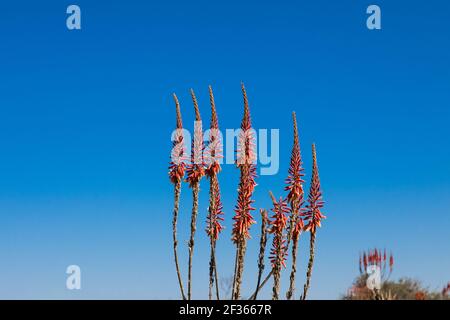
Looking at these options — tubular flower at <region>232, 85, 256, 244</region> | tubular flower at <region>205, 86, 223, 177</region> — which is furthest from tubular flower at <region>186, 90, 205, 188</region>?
tubular flower at <region>232, 85, 256, 244</region>

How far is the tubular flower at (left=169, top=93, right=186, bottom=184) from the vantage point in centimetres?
1240

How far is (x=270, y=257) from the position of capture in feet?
37.3

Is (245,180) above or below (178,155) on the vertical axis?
below

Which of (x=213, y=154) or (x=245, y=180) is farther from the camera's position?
(x=213, y=154)

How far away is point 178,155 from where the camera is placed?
1277 cm

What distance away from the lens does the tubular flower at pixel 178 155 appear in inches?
488

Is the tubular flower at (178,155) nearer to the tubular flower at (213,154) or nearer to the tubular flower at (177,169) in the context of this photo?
the tubular flower at (177,169)

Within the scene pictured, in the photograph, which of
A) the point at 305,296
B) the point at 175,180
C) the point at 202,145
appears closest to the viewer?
the point at 305,296

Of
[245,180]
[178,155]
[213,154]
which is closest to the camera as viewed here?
[245,180]

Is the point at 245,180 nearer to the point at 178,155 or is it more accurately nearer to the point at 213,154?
the point at 213,154

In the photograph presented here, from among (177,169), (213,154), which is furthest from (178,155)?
(213,154)
